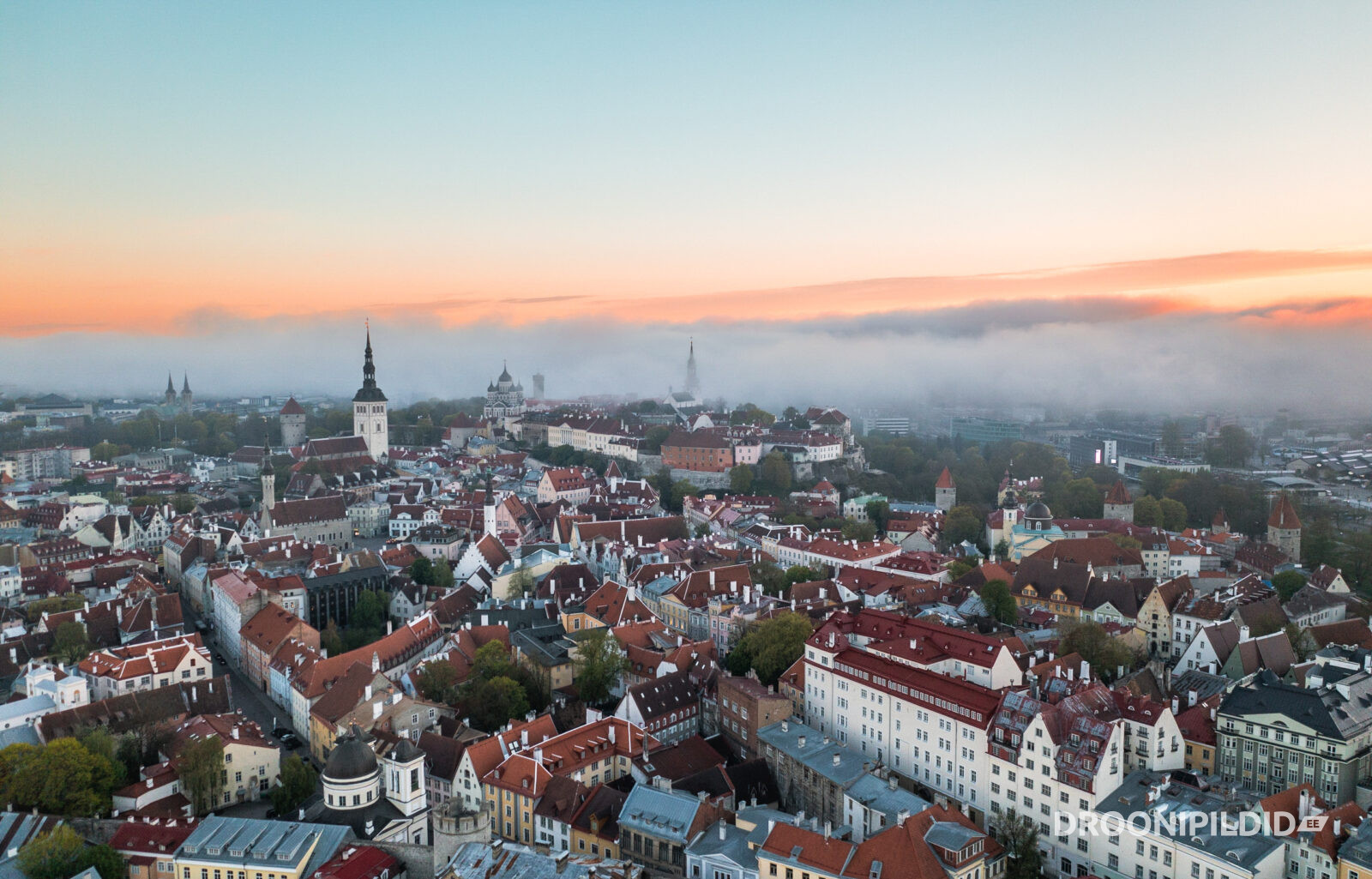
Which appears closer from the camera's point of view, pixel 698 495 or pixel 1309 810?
pixel 1309 810

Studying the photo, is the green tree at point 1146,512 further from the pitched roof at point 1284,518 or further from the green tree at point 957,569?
the green tree at point 957,569

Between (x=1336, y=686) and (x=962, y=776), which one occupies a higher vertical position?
(x=1336, y=686)

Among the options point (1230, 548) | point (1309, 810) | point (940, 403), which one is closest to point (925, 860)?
point (1309, 810)

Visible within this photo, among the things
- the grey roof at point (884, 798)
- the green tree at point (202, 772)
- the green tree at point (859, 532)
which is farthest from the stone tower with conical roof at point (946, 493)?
the green tree at point (202, 772)

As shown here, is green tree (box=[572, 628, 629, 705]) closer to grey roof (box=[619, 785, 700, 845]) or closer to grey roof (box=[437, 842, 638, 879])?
grey roof (box=[619, 785, 700, 845])

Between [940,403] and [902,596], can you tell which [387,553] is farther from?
[940,403]

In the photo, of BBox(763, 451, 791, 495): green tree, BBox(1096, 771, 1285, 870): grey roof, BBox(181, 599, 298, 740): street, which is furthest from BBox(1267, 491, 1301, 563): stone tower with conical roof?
BBox(181, 599, 298, 740): street

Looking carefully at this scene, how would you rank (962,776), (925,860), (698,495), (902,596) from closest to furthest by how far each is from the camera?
(925,860) < (962,776) < (902,596) < (698,495)

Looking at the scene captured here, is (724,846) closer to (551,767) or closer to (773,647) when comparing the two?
(551,767)
